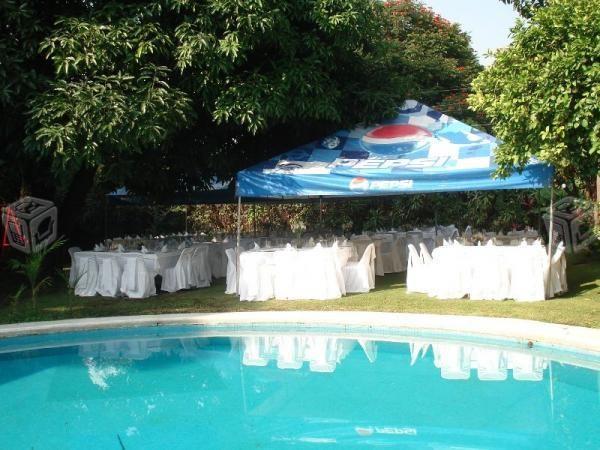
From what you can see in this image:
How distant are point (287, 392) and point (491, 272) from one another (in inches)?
191

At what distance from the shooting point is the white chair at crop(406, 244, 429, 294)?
11.1 m

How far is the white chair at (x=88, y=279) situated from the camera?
39.7 feet

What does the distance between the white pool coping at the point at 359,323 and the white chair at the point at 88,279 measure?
A: 2709 millimetres

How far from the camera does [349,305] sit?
33.3 ft

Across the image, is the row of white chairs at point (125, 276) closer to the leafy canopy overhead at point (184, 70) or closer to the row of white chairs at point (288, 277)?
the row of white chairs at point (288, 277)

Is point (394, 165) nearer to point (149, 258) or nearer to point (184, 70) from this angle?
point (184, 70)

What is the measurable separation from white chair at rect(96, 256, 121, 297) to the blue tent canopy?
2.73 m

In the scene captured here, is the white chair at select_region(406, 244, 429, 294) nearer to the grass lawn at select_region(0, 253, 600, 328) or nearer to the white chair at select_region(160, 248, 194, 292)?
the grass lawn at select_region(0, 253, 600, 328)

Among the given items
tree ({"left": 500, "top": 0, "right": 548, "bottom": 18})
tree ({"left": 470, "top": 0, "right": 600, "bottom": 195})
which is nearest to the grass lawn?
tree ({"left": 470, "top": 0, "right": 600, "bottom": 195})

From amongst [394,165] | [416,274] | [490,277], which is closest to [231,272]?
[416,274]

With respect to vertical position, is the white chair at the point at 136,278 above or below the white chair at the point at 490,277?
below

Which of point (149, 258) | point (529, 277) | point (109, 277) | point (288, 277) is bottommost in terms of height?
point (109, 277)

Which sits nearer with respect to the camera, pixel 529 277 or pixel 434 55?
pixel 529 277

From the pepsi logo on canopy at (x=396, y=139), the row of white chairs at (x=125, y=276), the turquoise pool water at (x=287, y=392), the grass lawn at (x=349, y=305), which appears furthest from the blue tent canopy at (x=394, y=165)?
the turquoise pool water at (x=287, y=392)
